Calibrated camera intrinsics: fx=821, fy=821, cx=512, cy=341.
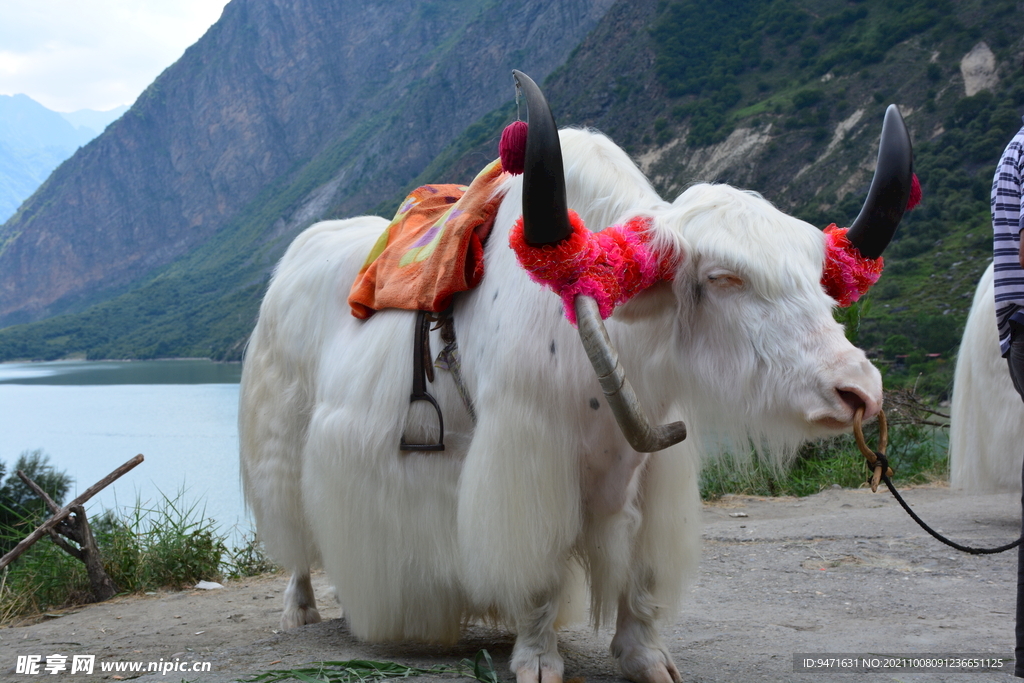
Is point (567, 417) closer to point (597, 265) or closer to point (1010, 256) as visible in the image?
point (597, 265)

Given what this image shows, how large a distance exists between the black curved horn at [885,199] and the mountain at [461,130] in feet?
2.62

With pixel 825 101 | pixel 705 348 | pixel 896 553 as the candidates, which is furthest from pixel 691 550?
pixel 825 101

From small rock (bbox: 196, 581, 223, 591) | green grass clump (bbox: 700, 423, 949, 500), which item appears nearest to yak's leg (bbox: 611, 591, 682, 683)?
small rock (bbox: 196, 581, 223, 591)

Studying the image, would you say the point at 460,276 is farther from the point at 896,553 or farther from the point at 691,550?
the point at 896,553

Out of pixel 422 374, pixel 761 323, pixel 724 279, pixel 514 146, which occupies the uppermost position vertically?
pixel 514 146

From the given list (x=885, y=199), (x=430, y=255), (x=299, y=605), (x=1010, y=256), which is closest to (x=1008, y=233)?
(x=1010, y=256)

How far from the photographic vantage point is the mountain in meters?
25.1

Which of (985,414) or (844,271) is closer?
(844,271)

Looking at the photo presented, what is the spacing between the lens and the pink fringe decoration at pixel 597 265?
215cm

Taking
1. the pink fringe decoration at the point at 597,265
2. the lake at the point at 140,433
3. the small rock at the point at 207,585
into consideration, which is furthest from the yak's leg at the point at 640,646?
the small rock at the point at 207,585

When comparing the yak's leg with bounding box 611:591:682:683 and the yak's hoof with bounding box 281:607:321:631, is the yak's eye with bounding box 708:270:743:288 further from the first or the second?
the yak's hoof with bounding box 281:607:321:631

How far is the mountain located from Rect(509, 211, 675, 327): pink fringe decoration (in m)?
0.95

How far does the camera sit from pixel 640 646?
2645mm

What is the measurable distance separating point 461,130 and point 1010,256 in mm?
106516
